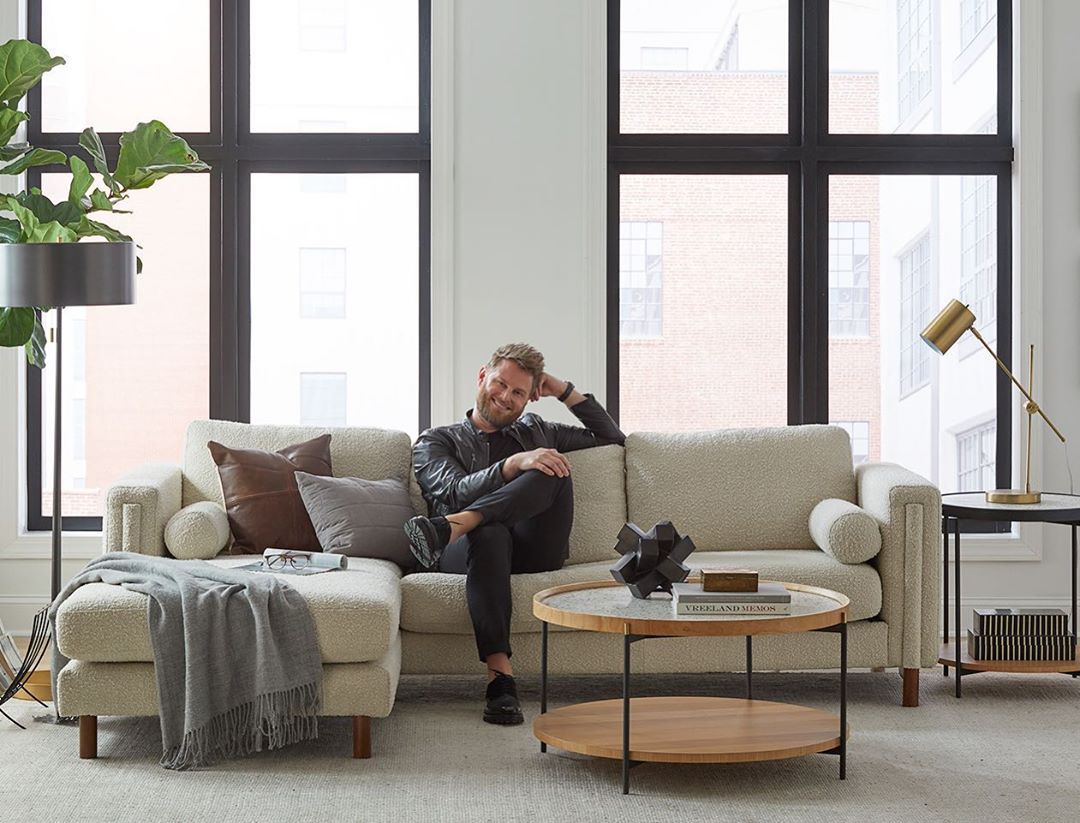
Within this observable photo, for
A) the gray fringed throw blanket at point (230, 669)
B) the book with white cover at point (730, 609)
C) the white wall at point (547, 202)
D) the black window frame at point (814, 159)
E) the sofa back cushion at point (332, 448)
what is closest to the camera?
the book with white cover at point (730, 609)

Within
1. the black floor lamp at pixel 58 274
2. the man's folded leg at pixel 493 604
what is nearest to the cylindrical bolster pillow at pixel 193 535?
the black floor lamp at pixel 58 274

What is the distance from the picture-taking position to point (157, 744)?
11.8ft

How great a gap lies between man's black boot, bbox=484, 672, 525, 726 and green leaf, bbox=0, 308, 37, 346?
1.79m

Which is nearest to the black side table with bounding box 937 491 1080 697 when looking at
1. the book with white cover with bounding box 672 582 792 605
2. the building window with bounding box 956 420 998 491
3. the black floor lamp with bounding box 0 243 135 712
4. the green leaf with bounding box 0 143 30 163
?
the building window with bounding box 956 420 998 491

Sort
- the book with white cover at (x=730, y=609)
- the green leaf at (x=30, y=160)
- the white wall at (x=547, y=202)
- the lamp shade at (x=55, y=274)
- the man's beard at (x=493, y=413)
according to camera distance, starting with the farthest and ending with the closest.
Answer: the white wall at (x=547, y=202) < the man's beard at (x=493, y=413) < the green leaf at (x=30, y=160) < the lamp shade at (x=55, y=274) < the book with white cover at (x=730, y=609)

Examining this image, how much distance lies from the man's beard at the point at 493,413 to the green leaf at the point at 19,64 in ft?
5.56

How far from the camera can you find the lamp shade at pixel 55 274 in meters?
3.75

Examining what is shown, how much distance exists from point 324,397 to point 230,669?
7.16 ft

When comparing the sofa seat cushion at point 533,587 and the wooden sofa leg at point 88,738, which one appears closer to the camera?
the wooden sofa leg at point 88,738

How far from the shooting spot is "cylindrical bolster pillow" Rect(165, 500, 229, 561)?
412 cm

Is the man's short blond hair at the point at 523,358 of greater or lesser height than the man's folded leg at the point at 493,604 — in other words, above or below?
above

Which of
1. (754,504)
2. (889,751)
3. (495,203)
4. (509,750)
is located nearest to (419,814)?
(509,750)

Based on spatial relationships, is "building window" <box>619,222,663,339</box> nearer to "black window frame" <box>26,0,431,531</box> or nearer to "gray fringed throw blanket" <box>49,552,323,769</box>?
Result: "black window frame" <box>26,0,431,531</box>

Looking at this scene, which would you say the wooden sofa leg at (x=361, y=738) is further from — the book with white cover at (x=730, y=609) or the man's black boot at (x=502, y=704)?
the book with white cover at (x=730, y=609)
